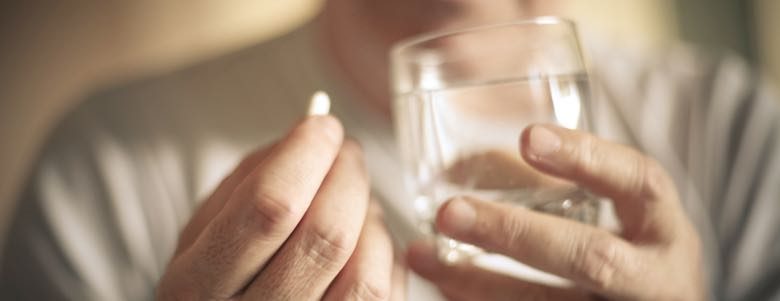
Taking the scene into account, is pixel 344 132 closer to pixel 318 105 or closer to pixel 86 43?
pixel 318 105

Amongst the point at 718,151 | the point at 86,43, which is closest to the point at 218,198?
the point at 718,151

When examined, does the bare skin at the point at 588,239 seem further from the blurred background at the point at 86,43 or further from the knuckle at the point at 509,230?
the blurred background at the point at 86,43

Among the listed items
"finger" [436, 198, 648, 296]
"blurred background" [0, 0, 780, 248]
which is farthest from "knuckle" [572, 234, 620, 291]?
"blurred background" [0, 0, 780, 248]

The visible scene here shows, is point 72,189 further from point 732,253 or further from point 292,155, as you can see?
point 732,253

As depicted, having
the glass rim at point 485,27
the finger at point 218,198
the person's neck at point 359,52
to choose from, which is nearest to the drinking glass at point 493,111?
the glass rim at point 485,27

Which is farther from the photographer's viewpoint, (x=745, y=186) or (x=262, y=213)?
(x=745, y=186)

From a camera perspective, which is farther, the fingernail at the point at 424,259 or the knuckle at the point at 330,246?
the fingernail at the point at 424,259

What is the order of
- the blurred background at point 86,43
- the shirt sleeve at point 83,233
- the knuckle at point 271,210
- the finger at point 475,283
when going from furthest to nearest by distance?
the blurred background at point 86,43 → the shirt sleeve at point 83,233 → the finger at point 475,283 → the knuckle at point 271,210

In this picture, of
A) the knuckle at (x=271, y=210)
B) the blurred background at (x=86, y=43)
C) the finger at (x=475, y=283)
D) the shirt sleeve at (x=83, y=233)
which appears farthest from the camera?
the blurred background at (x=86, y=43)
